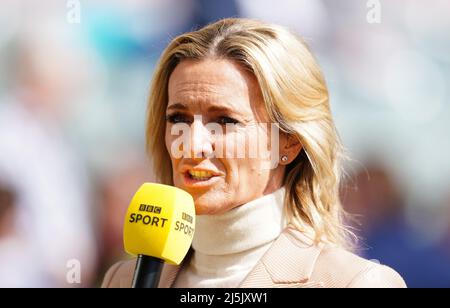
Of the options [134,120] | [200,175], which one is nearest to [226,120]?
[200,175]

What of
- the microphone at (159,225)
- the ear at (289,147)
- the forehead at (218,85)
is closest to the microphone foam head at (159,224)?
the microphone at (159,225)

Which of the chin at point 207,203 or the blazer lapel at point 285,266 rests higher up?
the chin at point 207,203

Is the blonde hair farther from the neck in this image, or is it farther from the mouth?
the mouth

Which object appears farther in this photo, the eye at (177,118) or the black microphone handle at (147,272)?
the eye at (177,118)

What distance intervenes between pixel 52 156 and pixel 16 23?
757 millimetres

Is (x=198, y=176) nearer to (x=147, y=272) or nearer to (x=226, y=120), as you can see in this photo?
(x=226, y=120)

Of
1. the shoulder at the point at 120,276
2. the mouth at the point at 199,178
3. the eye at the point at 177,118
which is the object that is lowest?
the shoulder at the point at 120,276

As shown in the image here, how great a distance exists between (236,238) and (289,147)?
0.94ft

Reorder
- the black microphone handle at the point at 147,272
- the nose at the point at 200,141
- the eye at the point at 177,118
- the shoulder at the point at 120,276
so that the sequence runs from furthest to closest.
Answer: the shoulder at the point at 120,276 → the eye at the point at 177,118 → the nose at the point at 200,141 → the black microphone handle at the point at 147,272

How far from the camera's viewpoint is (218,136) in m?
1.75

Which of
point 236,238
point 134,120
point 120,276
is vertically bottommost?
point 120,276

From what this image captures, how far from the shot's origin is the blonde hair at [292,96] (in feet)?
5.91

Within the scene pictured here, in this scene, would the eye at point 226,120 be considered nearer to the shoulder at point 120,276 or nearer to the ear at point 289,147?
the ear at point 289,147

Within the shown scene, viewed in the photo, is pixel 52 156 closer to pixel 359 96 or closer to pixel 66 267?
pixel 66 267
